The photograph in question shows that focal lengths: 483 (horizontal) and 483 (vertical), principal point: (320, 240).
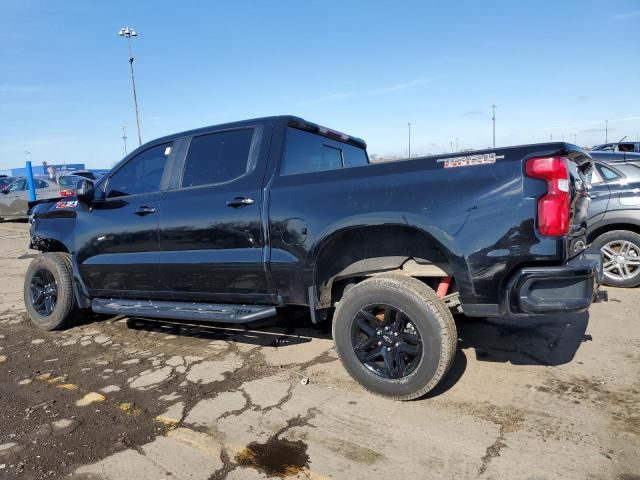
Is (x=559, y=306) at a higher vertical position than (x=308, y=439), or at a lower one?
higher

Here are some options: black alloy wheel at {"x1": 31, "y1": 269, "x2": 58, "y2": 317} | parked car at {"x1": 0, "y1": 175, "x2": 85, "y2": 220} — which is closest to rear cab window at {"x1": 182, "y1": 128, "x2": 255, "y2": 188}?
black alloy wheel at {"x1": 31, "y1": 269, "x2": 58, "y2": 317}

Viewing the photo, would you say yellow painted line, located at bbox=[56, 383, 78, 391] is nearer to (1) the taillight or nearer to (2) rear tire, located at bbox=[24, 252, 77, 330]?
(2) rear tire, located at bbox=[24, 252, 77, 330]

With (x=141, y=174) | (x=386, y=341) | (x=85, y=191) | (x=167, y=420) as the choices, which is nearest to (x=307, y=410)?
(x=386, y=341)

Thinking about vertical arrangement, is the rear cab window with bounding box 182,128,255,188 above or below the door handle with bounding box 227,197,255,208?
above

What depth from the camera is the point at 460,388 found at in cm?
344

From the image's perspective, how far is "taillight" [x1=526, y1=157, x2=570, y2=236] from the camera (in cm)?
270

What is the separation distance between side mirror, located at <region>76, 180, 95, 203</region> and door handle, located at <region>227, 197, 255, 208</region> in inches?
69.3

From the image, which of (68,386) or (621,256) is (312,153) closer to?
(68,386)

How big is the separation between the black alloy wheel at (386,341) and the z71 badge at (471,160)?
99 cm

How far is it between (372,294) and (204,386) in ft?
4.90

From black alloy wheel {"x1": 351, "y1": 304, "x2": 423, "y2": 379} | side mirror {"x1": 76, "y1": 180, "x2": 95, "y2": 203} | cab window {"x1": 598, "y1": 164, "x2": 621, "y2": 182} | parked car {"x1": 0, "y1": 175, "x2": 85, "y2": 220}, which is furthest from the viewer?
parked car {"x1": 0, "y1": 175, "x2": 85, "y2": 220}

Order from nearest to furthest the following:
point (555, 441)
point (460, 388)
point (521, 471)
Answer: point (521, 471) < point (555, 441) < point (460, 388)

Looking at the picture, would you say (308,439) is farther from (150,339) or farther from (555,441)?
(150,339)

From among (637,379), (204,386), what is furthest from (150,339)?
(637,379)
